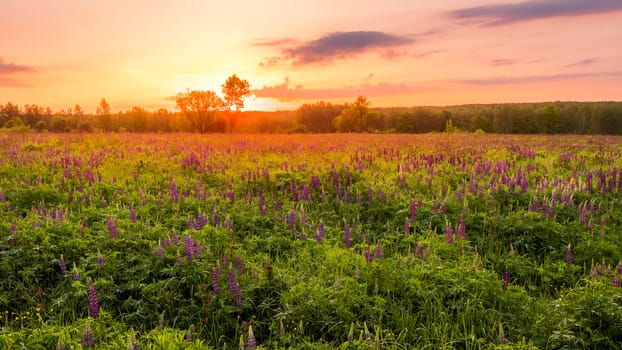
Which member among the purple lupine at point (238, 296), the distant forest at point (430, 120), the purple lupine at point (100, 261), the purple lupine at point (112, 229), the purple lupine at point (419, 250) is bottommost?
the purple lupine at point (238, 296)

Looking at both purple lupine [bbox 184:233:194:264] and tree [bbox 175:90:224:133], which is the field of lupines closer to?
purple lupine [bbox 184:233:194:264]

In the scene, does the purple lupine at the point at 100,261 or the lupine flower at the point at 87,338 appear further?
the purple lupine at the point at 100,261

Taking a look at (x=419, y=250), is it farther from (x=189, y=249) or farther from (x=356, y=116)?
(x=356, y=116)

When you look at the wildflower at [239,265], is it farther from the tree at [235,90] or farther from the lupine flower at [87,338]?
the tree at [235,90]

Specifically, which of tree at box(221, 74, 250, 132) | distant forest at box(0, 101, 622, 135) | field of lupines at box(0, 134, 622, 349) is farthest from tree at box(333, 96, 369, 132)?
field of lupines at box(0, 134, 622, 349)

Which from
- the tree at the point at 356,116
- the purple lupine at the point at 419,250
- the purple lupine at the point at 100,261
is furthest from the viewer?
the tree at the point at 356,116

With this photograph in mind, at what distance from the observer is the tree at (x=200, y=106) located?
2331 inches

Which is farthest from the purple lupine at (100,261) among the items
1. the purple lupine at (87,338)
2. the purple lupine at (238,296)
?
the purple lupine at (238,296)

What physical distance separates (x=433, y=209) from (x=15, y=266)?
20.4 ft

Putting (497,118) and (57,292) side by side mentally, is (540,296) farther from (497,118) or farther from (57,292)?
(497,118)

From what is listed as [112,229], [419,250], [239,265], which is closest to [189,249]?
[239,265]

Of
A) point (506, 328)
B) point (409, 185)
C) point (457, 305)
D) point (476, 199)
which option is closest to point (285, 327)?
point (457, 305)

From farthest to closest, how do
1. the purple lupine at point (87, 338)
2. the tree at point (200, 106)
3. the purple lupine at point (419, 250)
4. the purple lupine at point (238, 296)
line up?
the tree at point (200, 106) → the purple lupine at point (419, 250) → the purple lupine at point (238, 296) → the purple lupine at point (87, 338)

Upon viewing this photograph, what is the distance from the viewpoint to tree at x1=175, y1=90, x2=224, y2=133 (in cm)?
5922
